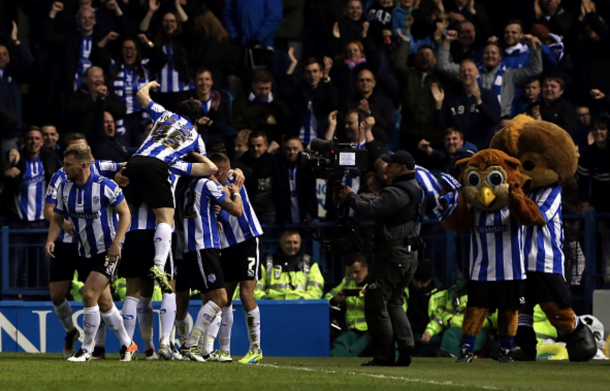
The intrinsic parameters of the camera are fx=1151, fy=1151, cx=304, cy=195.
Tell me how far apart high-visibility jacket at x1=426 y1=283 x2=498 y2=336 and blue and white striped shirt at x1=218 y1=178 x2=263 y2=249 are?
3067 mm

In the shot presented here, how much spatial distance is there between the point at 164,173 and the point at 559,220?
3.81 m

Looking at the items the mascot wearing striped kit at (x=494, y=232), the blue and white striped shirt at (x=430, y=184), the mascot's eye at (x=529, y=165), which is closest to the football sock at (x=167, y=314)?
the blue and white striped shirt at (x=430, y=184)

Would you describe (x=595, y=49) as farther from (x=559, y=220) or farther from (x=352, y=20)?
(x=559, y=220)

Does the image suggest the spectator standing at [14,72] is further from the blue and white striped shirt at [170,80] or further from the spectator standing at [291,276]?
the spectator standing at [291,276]

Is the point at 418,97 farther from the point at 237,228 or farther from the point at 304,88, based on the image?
the point at 237,228

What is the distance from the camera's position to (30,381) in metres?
7.63

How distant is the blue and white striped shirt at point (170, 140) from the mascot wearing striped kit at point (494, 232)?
243 cm

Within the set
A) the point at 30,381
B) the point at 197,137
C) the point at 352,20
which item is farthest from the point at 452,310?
the point at 30,381

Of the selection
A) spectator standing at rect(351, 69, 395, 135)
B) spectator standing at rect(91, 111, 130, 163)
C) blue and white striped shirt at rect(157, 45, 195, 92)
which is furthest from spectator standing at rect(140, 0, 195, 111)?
spectator standing at rect(351, 69, 395, 135)

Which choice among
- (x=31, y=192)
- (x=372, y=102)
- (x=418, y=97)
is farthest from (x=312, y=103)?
(x=31, y=192)

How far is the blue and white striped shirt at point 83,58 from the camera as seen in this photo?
49.8 feet

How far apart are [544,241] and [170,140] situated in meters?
3.62

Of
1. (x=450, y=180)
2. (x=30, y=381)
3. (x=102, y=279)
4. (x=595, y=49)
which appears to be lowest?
(x=30, y=381)

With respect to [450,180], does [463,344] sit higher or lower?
lower
